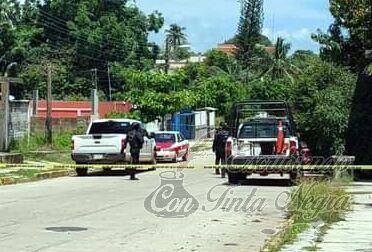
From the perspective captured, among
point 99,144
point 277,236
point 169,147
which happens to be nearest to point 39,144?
point 169,147

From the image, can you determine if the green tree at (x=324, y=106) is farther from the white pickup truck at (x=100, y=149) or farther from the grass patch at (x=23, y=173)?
the grass patch at (x=23, y=173)

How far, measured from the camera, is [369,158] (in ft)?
90.4

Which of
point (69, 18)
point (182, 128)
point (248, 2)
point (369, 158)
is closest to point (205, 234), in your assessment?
point (369, 158)

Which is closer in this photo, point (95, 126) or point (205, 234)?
point (205, 234)

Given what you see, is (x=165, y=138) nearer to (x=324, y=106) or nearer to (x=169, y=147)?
(x=169, y=147)

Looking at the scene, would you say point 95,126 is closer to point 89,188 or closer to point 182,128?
point 89,188

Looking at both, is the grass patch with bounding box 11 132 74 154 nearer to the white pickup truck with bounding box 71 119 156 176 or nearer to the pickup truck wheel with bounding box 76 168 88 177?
the pickup truck wheel with bounding box 76 168 88 177

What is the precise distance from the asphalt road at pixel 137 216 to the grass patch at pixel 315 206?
39 centimetres

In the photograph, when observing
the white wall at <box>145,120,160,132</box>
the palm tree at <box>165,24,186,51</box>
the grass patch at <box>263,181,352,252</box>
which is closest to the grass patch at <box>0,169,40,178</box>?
the grass patch at <box>263,181,352,252</box>

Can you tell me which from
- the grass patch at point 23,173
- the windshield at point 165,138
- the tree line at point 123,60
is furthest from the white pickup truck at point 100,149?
the tree line at point 123,60

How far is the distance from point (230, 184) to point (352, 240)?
11877 mm

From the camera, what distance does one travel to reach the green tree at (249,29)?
101 metres

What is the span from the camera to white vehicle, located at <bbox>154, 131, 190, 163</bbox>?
39816mm

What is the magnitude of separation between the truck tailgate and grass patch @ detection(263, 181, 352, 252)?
1260 cm
